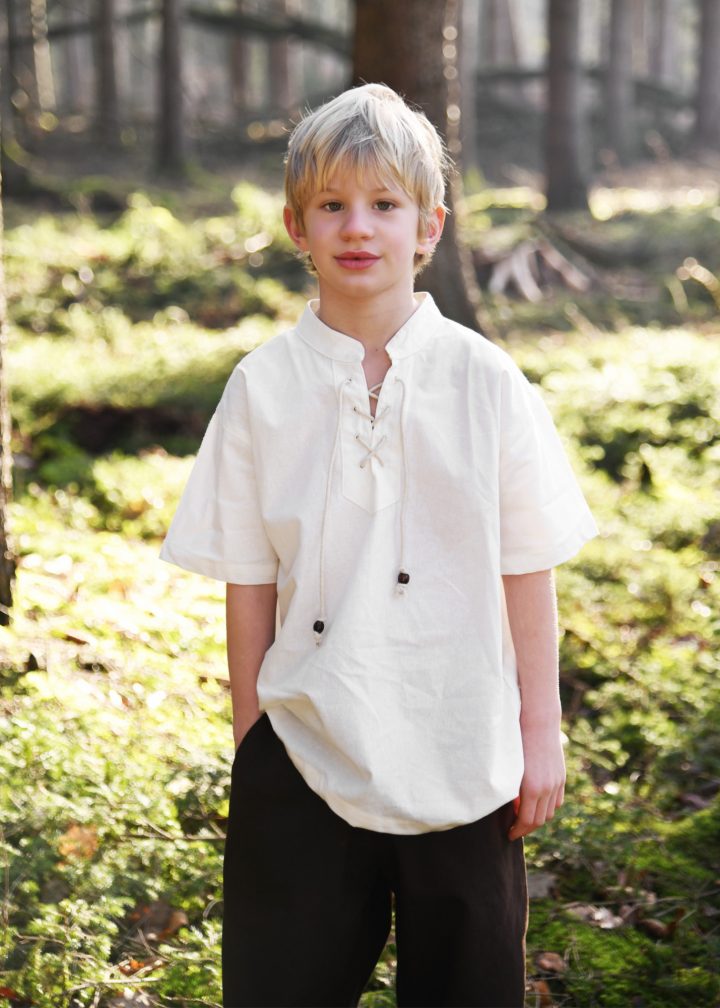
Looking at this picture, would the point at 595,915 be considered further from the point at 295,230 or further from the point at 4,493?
the point at 4,493

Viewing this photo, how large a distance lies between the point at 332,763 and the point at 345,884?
0.76 ft

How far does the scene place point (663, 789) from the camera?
3.87m

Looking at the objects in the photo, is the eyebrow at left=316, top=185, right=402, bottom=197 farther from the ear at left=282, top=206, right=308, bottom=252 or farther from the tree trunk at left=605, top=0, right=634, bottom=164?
the tree trunk at left=605, top=0, right=634, bottom=164

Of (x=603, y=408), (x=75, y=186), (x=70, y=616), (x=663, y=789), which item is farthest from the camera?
(x=75, y=186)

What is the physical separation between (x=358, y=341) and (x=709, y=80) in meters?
23.3

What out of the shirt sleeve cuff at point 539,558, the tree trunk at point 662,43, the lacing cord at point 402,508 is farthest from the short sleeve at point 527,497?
the tree trunk at point 662,43

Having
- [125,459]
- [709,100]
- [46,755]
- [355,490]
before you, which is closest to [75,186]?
[125,459]

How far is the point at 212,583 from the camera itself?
17.7 ft

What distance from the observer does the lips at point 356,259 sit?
2.03m

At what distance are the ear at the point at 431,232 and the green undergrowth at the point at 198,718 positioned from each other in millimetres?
1769

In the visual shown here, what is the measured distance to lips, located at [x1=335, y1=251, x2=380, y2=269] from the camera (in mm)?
2033

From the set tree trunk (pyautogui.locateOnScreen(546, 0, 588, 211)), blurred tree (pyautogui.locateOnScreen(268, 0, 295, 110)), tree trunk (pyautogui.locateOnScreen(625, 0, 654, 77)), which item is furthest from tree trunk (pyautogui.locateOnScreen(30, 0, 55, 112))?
tree trunk (pyautogui.locateOnScreen(625, 0, 654, 77))

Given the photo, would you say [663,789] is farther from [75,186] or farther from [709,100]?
[709,100]

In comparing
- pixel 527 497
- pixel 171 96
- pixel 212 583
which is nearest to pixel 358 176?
pixel 527 497
